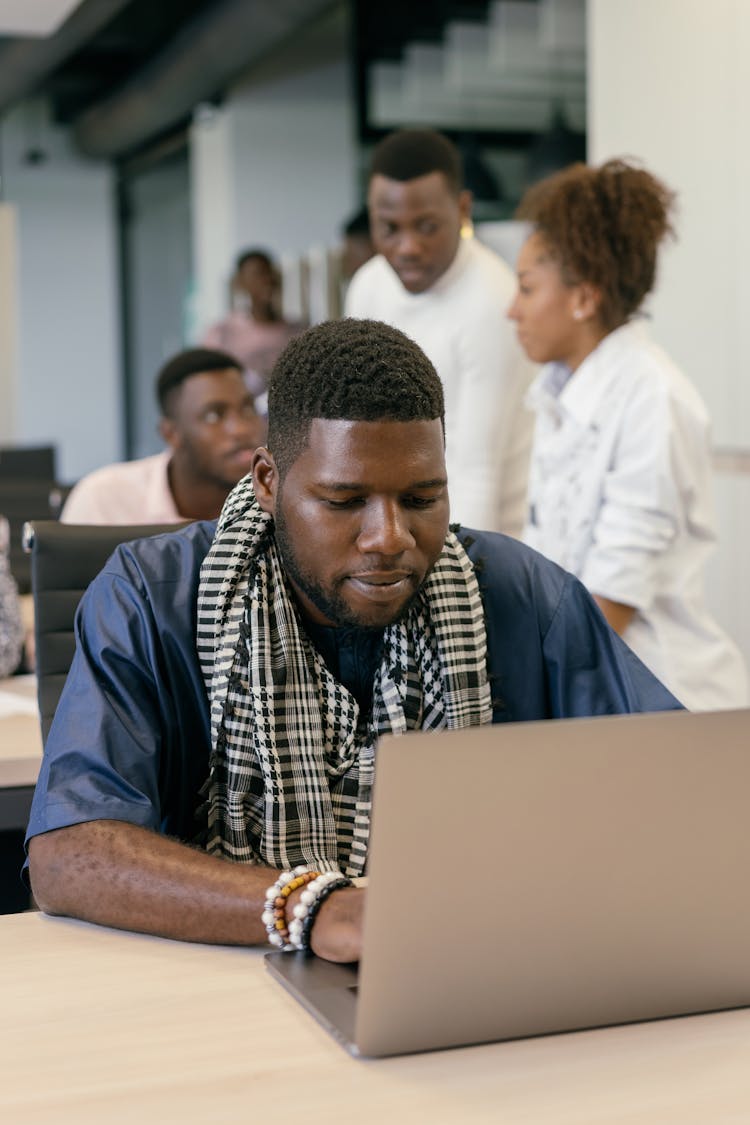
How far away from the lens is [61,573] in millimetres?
2039

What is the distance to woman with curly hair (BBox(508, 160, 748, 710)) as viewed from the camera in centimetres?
253

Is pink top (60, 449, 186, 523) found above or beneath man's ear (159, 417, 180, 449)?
beneath

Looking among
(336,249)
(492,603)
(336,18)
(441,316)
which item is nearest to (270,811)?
(492,603)

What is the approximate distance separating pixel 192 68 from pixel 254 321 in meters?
1.73

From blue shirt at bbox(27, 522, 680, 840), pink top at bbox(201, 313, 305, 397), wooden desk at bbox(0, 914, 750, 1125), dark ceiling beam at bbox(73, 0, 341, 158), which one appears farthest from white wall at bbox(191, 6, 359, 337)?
wooden desk at bbox(0, 914, 750, 1125)

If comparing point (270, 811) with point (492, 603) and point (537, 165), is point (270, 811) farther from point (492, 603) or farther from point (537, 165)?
point (537, 165)

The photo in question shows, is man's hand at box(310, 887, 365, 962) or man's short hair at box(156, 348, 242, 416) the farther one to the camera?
man's short hair at box(156, 348, 242, 416)

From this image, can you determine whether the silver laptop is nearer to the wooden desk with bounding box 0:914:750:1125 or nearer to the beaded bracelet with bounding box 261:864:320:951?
the wooden desk with bounding box 0:914:750:1125

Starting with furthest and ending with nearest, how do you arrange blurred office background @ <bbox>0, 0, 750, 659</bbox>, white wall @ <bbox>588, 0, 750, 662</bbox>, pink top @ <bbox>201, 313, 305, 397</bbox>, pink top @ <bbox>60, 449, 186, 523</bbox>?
1. pink top @ <bbox>201, 313, 305, 397</bbox>
2. blurred office background @ <bbox>0, 0, 750, 659</bbox>
3. white wall @ <bbox>588, 0, 750, 662</bbox>
4. pink top @ <bbox>60, 449, 186, 523</bbox>

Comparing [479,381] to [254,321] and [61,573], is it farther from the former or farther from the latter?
[254,321]

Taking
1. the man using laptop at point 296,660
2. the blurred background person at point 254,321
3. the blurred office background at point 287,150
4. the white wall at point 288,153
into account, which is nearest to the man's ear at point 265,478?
the man using laptop at point 296,660

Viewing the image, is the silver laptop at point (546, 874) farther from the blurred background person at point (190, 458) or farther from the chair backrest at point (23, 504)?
the chair backrest at point (23, 504)

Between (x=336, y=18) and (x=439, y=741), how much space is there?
25.6 ft

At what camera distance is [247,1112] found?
3.14ft
